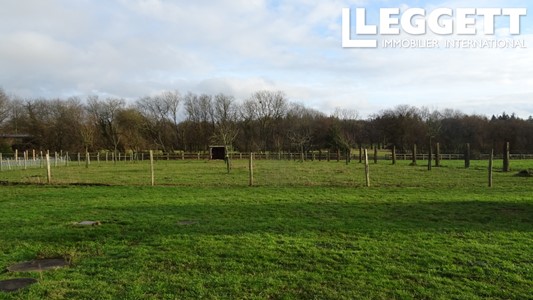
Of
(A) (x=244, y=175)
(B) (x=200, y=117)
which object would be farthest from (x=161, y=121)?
(A) (x=244, y=175)

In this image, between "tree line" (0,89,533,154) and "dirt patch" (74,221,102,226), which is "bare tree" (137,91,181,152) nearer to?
"tree line" (0,89,533,154)

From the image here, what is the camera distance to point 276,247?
6.34 meters

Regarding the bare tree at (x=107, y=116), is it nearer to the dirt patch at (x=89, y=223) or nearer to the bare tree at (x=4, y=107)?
the bare tree at (x=4, y=107)

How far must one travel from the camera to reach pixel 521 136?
74.8 meters

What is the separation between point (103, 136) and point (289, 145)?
1403 inches

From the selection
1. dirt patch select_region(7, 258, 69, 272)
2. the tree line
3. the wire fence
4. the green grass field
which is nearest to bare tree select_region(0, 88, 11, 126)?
the tree line

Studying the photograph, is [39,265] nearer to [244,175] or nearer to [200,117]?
[244,175]

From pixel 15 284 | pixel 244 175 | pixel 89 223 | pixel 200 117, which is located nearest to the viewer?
pixel 15 284

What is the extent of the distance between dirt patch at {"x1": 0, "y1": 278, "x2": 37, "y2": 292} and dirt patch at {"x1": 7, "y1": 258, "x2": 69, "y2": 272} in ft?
1.34

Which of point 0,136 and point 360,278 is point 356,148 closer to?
point 0,136

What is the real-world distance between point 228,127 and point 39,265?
2664 inches

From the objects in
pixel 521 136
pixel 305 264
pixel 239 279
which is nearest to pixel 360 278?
pixel 305 264

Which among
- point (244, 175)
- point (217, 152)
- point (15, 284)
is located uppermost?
point (217, 152)

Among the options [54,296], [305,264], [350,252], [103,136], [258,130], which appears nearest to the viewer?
[54,296]
